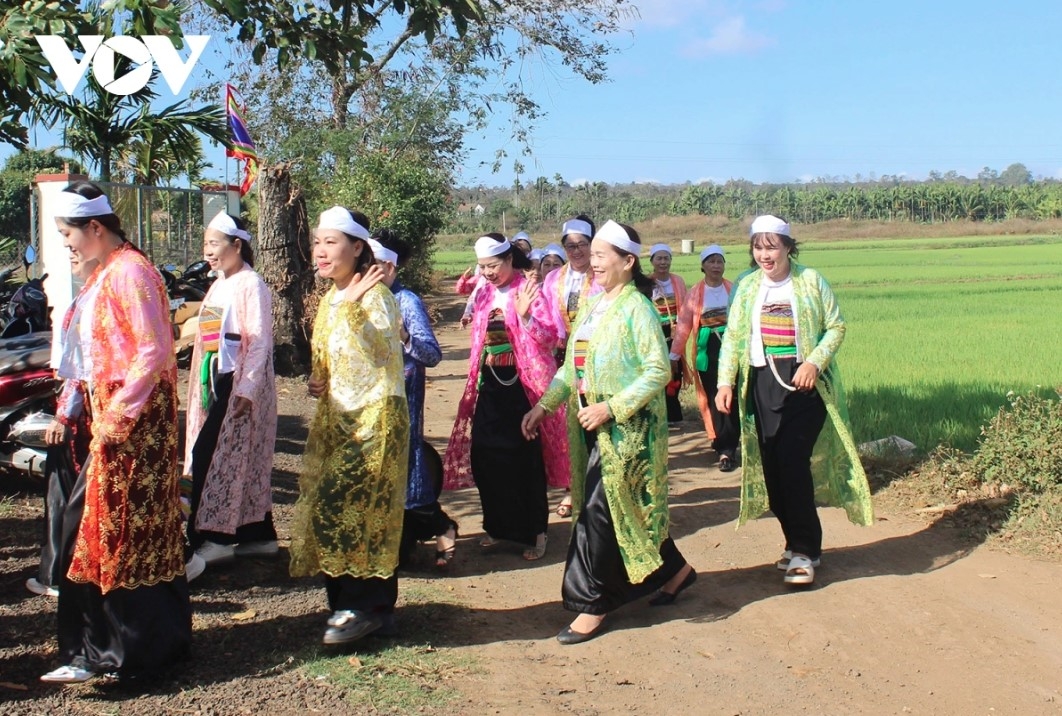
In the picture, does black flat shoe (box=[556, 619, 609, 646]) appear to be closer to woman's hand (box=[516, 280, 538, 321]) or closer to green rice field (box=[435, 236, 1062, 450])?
woman's hand (box=[516, 280, 538, 321])

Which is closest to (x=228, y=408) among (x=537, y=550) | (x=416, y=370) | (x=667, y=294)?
(x=416, y=370)

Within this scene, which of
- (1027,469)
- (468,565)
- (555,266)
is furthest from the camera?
(555,266)

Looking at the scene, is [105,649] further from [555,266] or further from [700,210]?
[700,210]

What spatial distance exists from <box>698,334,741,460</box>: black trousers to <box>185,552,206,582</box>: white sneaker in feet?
13.0

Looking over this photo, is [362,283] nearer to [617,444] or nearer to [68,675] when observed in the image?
[617,444]

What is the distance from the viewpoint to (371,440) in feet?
13.1

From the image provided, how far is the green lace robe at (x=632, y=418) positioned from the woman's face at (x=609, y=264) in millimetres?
62

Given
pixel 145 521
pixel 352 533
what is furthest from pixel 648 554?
pixel 145 521

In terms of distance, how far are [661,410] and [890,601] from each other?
4.82ft

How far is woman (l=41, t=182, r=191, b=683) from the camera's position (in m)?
3.58

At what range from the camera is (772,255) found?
5277 millimetres

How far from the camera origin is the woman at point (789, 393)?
5227mm

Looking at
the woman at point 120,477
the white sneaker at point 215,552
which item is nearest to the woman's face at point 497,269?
the white sneaker at point 215,552

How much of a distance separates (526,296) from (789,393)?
1.39 m
